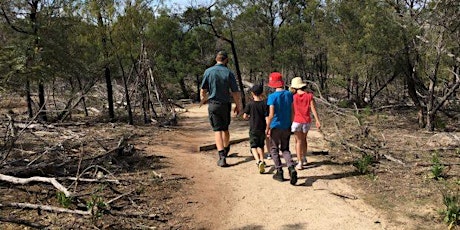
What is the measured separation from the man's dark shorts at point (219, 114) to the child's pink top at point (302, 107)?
44.1 inches

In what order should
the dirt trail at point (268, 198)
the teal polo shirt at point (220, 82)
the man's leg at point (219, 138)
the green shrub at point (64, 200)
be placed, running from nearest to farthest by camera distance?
the green shrub at point (64, 200) → the dirt trail at point (268, 198) → the teal polo shirt at point (220, 82) → the man's leg at point (219, 138)

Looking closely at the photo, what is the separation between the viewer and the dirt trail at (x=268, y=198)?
457 cm

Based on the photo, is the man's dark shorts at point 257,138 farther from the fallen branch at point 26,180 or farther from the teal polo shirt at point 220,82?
the fallen branch at point 26,180

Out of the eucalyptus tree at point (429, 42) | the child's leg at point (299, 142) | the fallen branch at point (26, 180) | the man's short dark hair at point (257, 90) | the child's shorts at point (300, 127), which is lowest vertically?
the fallen branch at point (26, 180)

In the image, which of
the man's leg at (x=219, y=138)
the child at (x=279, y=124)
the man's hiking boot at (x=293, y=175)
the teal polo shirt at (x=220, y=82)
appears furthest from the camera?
the man's leg at (x=219, y=138)

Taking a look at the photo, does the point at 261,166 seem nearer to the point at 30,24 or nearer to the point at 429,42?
the point at 429,42

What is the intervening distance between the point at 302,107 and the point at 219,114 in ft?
4.56

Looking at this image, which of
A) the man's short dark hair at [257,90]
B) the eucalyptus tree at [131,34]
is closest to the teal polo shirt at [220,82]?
the man's short dark hair at [257,90]

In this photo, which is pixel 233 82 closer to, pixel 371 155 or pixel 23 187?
pixel 371 155

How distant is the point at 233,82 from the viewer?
6.45 metres

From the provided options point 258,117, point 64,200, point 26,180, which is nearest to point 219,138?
point 258,117

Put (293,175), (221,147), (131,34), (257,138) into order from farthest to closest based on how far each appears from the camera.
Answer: (131,34) < (221,147) < (257,138) < (293,175)

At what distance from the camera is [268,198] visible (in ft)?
17.1

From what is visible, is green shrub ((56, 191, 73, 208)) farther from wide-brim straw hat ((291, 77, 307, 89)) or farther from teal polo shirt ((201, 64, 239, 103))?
wide-brim straw hat ((291, 77, 307, 89))
